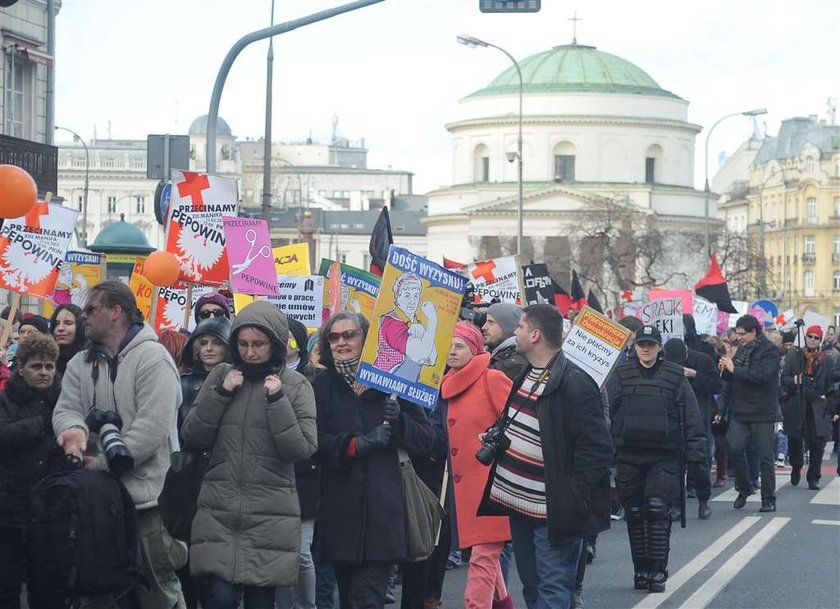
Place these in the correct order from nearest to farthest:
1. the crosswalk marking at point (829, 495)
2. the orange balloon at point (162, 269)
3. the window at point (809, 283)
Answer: the orange balloon at point (162, 269), the crosswalk marking at point (829, 495), the window at point (809, 283)

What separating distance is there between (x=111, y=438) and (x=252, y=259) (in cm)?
590

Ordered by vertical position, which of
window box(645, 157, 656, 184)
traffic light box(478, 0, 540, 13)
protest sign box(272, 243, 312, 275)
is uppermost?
window box(645, 157, 656, 184)

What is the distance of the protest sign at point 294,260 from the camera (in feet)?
51.5

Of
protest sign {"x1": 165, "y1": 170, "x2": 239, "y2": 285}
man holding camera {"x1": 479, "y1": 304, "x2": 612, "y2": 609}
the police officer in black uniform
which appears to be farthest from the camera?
protest sign {"x1": 165, "y1": 170, "x2": 239, "y2": 285}

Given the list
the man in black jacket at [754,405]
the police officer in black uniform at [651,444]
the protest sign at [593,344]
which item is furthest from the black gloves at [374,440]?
the man in black jacket at [754,405]

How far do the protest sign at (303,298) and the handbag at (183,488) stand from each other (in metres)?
6.30

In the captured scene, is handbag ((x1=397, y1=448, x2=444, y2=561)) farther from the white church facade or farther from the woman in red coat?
the white church facade

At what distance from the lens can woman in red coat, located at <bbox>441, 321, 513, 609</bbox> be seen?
9.04m

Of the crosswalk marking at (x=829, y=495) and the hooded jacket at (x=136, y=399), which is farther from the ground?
the hooded jacket at (x=136, y=399)

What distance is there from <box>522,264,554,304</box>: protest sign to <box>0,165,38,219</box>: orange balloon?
9.08 metres

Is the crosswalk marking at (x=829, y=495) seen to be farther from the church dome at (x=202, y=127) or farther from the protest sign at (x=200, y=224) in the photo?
the church dome at (x=202, y=127)

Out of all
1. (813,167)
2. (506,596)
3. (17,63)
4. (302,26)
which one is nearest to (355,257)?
(813,167)

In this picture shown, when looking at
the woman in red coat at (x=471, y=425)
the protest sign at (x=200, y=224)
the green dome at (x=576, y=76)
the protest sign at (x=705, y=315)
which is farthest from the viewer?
the green dome at (x=576, y=76)

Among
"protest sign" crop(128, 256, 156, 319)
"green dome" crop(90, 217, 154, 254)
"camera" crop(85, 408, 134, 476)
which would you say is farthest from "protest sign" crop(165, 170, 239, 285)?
"green dome" crop(90, 217, 154, 254)
